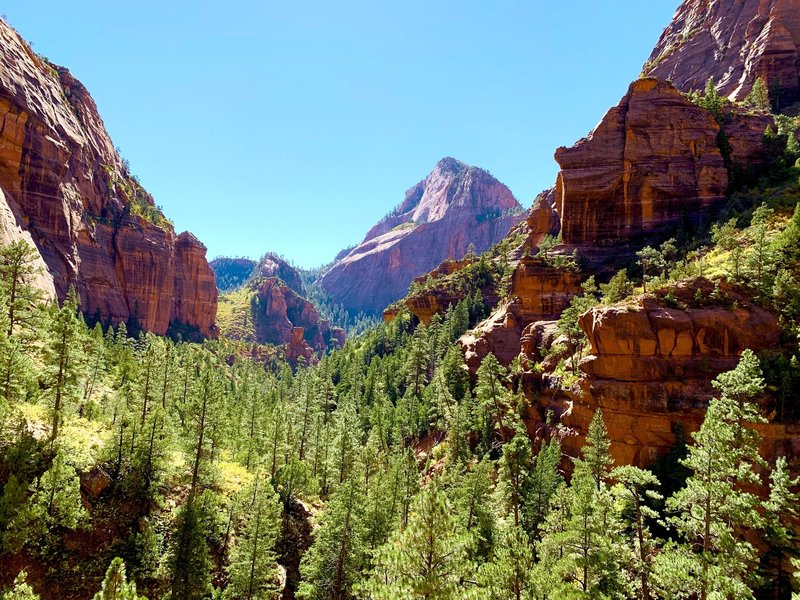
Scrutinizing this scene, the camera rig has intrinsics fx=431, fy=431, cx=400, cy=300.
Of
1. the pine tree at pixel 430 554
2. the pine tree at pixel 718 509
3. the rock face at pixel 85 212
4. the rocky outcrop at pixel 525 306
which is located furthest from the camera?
the rock face at pixel 85 212

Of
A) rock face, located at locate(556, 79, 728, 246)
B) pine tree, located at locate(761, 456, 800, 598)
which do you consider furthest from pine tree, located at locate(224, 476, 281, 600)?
rock face, located at locate(556, 79, 728, 246)

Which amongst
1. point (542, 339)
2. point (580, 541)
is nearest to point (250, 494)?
point (580, 541)

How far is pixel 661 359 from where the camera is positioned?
37375 millimetres

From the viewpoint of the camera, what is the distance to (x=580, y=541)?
24141mm

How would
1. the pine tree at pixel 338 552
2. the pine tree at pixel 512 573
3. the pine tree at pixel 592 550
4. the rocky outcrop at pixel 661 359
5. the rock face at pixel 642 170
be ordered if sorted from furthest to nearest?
the rock face at pixel 642 170 → the rocky outcrop at pixel 661 359 → the pine tree at pixel 338 552 → the pine tree at pixel 592 550 → the pine tree at pixel 512 573

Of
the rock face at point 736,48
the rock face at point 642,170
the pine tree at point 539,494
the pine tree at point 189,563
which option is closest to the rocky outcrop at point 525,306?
the rock face at point 642,170

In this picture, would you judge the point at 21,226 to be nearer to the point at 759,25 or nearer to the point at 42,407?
the point at 42,407

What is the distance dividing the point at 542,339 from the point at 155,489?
139 ft

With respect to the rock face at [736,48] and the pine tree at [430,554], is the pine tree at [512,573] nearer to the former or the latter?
the pine tree at [430,554]

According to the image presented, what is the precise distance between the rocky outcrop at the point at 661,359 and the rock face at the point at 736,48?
66721 mm

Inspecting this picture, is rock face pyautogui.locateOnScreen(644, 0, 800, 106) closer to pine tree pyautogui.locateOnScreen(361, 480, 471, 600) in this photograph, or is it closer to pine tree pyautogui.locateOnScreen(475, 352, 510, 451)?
pine tree pyautogui.locateOnScreen(475, 352, 510, 451)

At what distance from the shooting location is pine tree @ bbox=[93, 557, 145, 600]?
15.5 metres

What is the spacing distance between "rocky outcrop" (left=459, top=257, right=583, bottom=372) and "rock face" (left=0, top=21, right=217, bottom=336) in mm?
68564

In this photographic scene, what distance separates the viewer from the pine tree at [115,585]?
611 inches
